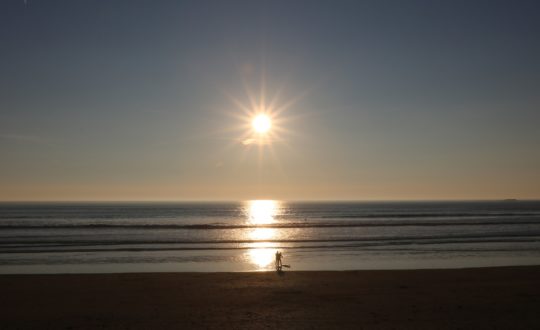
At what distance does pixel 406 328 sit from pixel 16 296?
43.5 feet

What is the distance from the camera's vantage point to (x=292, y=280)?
20.3 metres

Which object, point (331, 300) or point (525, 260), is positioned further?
point (525, 260)

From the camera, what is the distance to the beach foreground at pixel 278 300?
1330 cm

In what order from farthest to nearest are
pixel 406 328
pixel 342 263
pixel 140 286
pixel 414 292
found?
pixel 342 263 < pixel 140 286 < pixel 414 292 < pixel 406 328

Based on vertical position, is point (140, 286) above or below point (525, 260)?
below

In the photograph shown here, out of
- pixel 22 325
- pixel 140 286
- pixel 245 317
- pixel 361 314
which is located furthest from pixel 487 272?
pixel 22 325

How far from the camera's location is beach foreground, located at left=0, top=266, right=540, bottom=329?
13.3 metres

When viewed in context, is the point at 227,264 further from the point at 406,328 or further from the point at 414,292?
the point at 406,328

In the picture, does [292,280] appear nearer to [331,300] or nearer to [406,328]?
[331,300]

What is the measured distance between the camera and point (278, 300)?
53.4ft

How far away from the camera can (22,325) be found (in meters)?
13.2

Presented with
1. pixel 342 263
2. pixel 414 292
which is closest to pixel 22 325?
pixel 414 292

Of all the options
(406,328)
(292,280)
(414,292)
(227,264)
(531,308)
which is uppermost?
(227,264)

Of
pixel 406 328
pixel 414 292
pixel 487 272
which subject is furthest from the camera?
pixel 487 272
